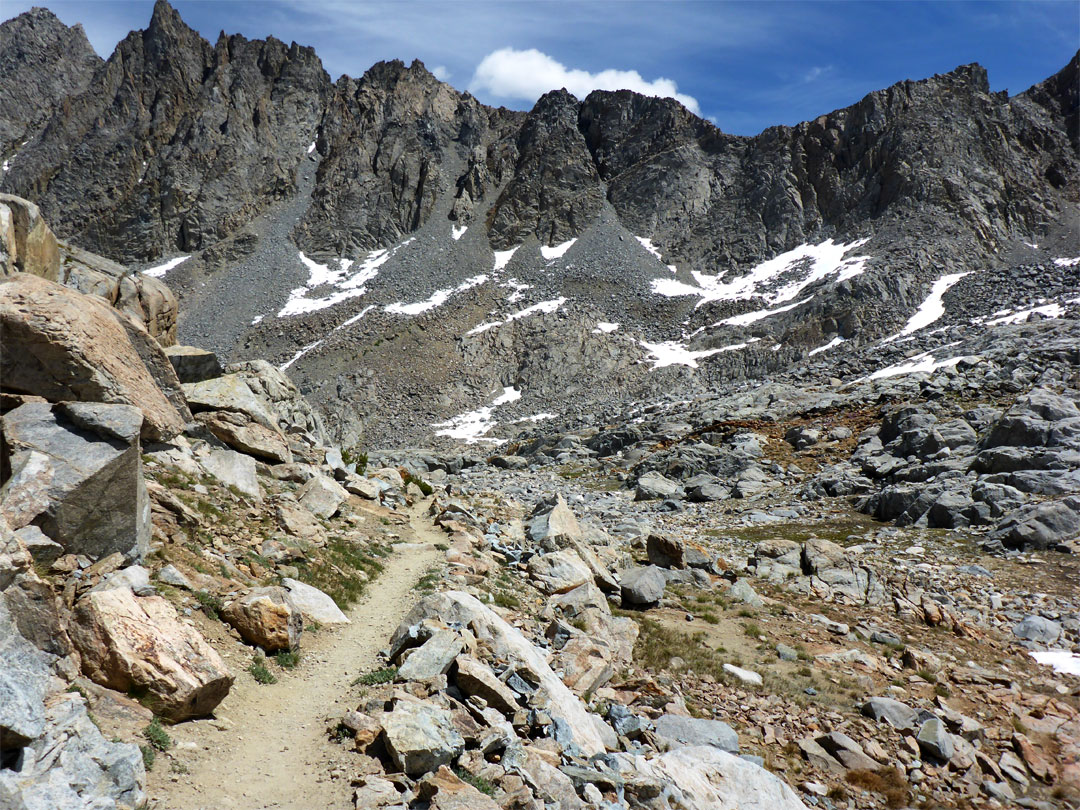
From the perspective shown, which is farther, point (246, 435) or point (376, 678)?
point (246, 435)

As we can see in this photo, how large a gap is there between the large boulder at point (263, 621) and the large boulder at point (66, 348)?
5.62m

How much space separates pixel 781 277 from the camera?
107 meters

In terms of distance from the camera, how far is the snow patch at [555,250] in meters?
120

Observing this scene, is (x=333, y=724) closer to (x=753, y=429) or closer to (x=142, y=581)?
(x=142, y=581)

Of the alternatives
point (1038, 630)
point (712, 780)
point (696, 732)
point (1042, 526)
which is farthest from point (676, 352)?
point (712, 780)

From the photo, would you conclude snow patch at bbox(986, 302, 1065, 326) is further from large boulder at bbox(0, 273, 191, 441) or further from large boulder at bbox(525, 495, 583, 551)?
large boulder at bbox(0, 273, 191, 441)

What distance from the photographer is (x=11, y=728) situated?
4754 millimetres

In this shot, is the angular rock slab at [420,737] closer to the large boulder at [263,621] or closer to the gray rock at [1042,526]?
the large boulder at [263,621]

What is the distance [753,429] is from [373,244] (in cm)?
10717

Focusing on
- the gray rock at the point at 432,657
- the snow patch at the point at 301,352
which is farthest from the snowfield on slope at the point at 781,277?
the gray rock at the point at 432,657

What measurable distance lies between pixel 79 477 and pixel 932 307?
3979 inches

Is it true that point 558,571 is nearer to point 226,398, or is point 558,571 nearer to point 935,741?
point 935,741

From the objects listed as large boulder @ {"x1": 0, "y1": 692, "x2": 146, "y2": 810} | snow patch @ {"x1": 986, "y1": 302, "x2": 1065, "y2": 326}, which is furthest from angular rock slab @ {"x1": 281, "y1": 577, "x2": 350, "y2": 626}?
snow patch @ {"x1": 986, "y1": 302, "x2": 1065, "y2": 326}

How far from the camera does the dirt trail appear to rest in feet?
20.7
